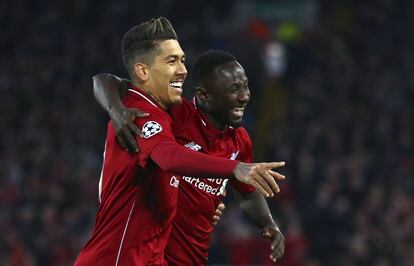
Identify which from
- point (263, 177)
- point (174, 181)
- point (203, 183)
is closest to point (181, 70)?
point (174, 181)

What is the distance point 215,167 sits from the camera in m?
4.16

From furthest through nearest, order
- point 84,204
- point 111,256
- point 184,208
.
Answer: point 84,204
point 184,208
point 111,256

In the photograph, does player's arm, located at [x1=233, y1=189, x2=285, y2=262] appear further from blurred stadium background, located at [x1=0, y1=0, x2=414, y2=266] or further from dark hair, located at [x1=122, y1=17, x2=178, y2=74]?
blurred stadium background, located at [x1=0, y1=0, x2=414, y2=266]

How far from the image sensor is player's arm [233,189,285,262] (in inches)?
215

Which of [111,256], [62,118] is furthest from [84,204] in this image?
[111,256]

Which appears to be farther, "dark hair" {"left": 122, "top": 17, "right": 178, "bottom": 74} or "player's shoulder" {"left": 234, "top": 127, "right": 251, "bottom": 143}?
"player's shoulder" {"left": 234, "top": 127, "right": 251, "bottom": 143}

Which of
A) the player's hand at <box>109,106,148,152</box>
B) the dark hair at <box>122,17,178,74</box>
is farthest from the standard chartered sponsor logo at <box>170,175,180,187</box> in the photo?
the dark hair at <box>122,17,178,74</box>

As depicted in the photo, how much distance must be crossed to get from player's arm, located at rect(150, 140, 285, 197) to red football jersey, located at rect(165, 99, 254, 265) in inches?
38.3

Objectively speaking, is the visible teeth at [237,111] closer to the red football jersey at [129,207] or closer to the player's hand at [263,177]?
the red football jersey at [129,207]

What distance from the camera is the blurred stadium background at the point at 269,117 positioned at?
1245 centimetres

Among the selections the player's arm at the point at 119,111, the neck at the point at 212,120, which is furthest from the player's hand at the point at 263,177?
the neck at the point at 212,120

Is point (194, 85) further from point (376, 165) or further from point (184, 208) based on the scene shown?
point (376, 165)

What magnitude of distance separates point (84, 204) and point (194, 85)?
7769mm

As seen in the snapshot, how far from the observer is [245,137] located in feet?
18.4
